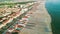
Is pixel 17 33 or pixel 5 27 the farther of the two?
pixel 5 27

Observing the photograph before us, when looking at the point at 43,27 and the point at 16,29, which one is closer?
the point at 16,29

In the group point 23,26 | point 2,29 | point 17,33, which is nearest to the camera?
point 17,33

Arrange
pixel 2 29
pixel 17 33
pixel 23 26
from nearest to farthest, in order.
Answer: pixel 17 33 → pixel 2 29 → pixel 23 26

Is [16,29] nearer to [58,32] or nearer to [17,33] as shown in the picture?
[17,33]

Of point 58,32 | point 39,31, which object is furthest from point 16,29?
point 58,32

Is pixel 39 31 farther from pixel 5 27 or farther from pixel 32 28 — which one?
pixel 5 27

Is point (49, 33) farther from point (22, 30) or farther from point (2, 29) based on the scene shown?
point (2, 29)

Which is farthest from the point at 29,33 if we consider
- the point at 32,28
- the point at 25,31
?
the point at 32,28
